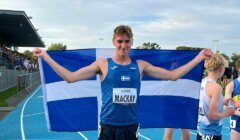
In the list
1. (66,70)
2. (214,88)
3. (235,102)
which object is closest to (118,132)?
(66,70)

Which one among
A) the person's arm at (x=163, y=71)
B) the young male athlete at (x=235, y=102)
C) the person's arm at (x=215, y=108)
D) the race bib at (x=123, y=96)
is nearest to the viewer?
the race bib at (x=123, y=96)

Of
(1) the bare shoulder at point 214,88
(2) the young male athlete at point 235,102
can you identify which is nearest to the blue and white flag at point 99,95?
(2) the young male athlete at point 235,102

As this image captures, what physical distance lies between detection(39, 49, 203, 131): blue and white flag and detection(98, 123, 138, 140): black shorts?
1.38m

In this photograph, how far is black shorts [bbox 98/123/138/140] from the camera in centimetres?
439

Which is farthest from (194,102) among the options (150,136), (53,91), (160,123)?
(150,136)

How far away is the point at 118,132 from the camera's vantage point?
4.38 metres

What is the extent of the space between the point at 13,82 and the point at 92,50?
27142 millimetres

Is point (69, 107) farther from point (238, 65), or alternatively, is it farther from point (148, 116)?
point (238, 65)

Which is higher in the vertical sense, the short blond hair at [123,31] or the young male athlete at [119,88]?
the short blond hair at [123,31]

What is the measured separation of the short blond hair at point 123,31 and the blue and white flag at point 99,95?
146 cm

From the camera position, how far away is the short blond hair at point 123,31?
14.3 ft

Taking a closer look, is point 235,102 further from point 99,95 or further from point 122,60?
point 122,60

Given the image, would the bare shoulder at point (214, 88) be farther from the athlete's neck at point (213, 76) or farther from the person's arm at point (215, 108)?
the athlete's neck at point (213, 76)

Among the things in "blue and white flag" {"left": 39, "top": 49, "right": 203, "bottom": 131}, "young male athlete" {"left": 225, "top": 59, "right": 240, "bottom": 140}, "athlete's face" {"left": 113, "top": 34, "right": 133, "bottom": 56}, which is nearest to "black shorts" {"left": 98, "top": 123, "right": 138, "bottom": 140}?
"athlete's face" {"left": 113, "top": 34, "right": 133, "bottom": 56}
